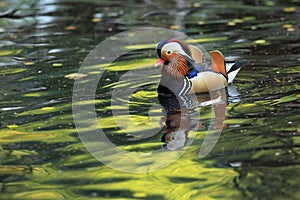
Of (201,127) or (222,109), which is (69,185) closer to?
(201,127)

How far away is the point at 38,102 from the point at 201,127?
2.17 m

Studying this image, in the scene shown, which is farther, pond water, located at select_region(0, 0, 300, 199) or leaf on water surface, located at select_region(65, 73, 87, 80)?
leaf on water surface, located at select_region(65, 73, 87, 80)

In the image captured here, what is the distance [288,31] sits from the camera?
11.1 meters

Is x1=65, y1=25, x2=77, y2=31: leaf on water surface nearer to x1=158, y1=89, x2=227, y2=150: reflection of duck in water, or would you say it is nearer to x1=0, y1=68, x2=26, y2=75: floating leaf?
x1=0, y1=68, x2=26, y2=75: floating leaf

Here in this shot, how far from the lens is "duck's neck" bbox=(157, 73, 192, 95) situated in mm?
8242

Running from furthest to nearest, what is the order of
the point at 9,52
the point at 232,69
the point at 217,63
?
1. the point at 9,52
2. the point at 232,69
3. the point at 217,63

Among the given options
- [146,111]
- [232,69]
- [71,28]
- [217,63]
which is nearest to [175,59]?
[217,63]

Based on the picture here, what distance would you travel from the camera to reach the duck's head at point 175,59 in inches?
324

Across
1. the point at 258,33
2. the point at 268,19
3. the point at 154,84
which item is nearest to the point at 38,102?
the point at 154,84

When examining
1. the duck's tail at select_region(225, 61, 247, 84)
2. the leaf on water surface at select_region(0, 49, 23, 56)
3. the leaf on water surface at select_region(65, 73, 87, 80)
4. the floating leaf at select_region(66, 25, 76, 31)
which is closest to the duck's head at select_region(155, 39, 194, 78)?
the duck's tail at select_region(225, 61, 247, 84)

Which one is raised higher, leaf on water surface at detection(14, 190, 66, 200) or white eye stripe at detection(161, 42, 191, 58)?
white eye stripe at detection(161, 42, 191, 58)

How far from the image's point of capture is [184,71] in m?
8.31

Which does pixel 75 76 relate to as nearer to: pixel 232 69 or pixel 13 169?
pixel 232 69

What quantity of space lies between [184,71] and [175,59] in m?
0.18
